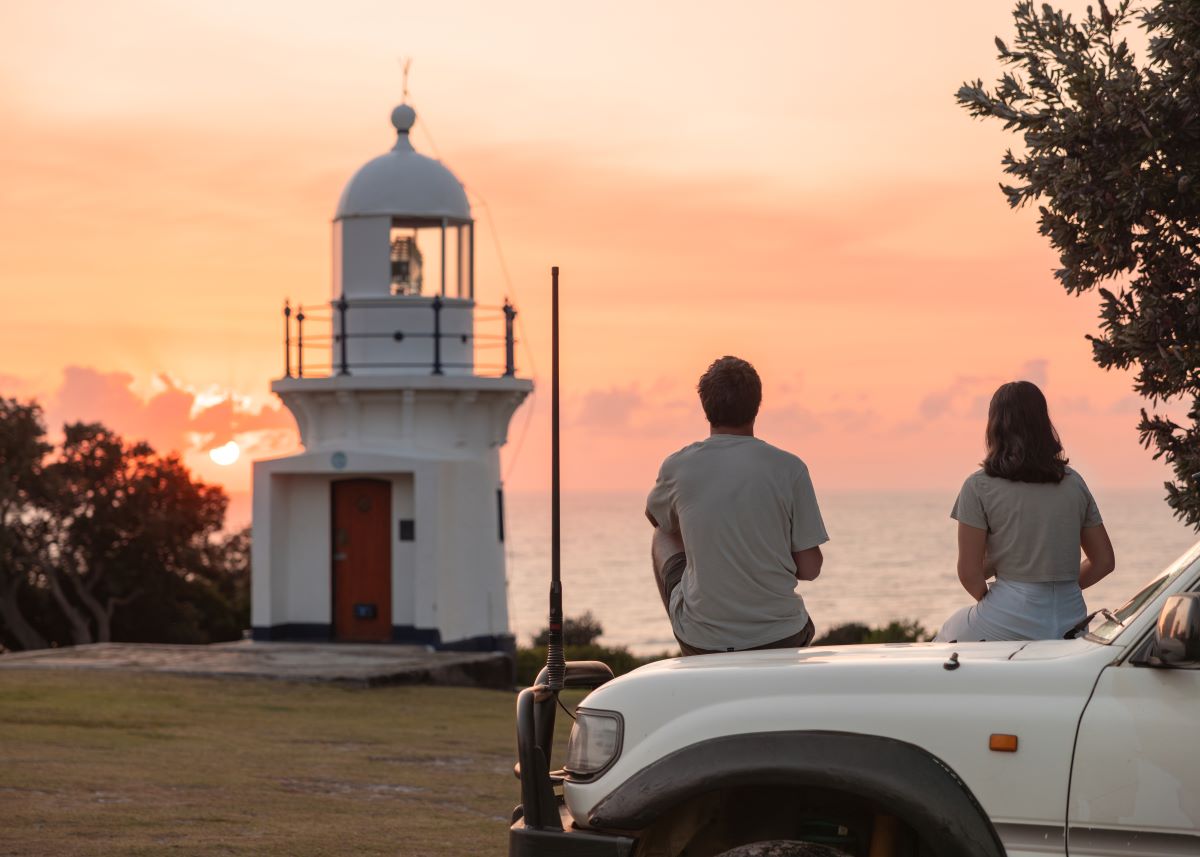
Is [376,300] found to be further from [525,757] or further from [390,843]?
[525,757]

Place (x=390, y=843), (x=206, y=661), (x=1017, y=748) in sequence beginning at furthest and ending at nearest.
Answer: (x=206, y=661), (x=390, y=843), (x=1017, y=748)

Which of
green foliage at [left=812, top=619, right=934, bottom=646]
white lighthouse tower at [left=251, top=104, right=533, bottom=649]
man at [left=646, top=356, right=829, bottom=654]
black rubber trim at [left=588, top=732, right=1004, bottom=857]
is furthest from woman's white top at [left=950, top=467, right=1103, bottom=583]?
white lighthouse tower at [left=251, top=104, right=533, bottom=649]

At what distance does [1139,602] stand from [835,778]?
1.05 metres

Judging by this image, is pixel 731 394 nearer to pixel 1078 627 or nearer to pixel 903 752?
pixel 1078 627

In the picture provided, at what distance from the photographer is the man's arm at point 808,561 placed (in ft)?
18.9

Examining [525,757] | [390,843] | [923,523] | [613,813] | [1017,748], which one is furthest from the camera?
[923,523]

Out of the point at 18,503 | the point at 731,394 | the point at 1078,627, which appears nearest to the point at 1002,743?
the point at 1078,627

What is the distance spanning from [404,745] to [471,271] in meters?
11.3

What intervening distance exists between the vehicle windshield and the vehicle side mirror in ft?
0.98

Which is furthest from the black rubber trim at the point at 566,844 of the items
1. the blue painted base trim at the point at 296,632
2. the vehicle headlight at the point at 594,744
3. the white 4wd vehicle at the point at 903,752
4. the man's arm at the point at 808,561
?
the blue painted base trim at the point at 296,632

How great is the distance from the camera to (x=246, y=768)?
1315cm

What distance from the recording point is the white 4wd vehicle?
171 inches

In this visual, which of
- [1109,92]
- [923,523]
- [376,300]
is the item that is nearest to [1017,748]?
→ [1109,92]

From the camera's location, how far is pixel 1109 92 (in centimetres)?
775
